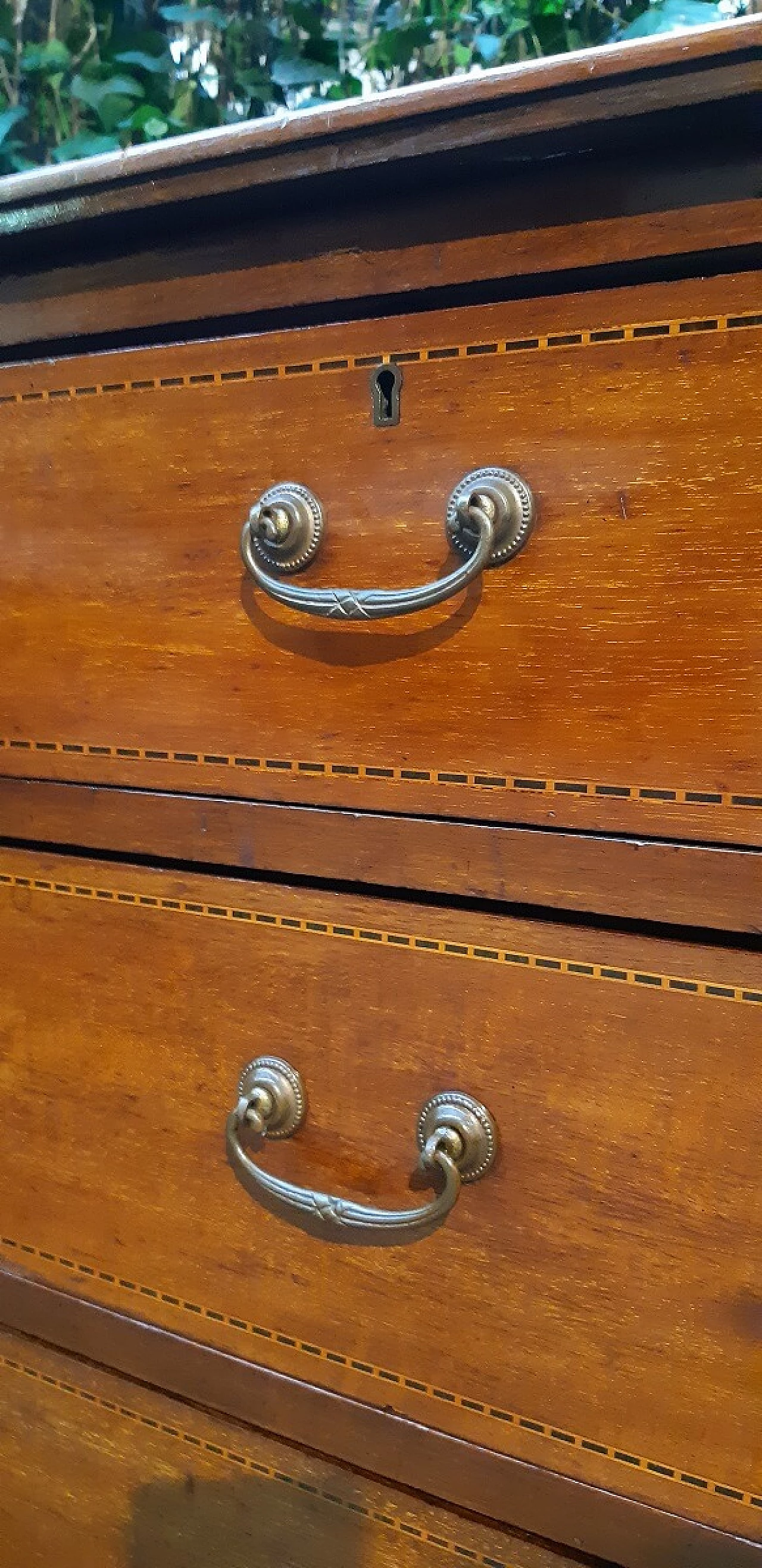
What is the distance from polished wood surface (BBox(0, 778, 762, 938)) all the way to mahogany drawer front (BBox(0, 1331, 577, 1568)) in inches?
12.0

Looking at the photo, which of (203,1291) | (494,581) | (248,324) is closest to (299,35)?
(248,324)

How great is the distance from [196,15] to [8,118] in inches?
7.3

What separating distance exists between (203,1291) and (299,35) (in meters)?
0.94

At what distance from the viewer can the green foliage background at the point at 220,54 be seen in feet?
2.48

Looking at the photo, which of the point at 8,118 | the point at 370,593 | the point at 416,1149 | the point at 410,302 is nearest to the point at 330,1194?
the point at 416,1149

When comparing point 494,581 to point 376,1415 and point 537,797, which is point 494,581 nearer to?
point 537,797

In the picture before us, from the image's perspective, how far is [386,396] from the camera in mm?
397

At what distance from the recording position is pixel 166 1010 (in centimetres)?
48

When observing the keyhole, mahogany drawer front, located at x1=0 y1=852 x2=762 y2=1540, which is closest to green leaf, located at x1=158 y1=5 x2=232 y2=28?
the keyhole

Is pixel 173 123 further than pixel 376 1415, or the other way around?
pixel 173 123

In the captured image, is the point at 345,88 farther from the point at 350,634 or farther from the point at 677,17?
the point at 350,634

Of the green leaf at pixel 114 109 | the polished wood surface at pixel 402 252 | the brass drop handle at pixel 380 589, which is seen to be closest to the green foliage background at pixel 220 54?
the green leaf at pixel 114 109

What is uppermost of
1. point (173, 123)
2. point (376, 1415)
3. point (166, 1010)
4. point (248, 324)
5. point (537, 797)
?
point (173, 123)

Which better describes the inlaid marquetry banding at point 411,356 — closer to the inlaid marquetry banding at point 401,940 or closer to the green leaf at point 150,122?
the inlaid marquetry banding at point 401,940
